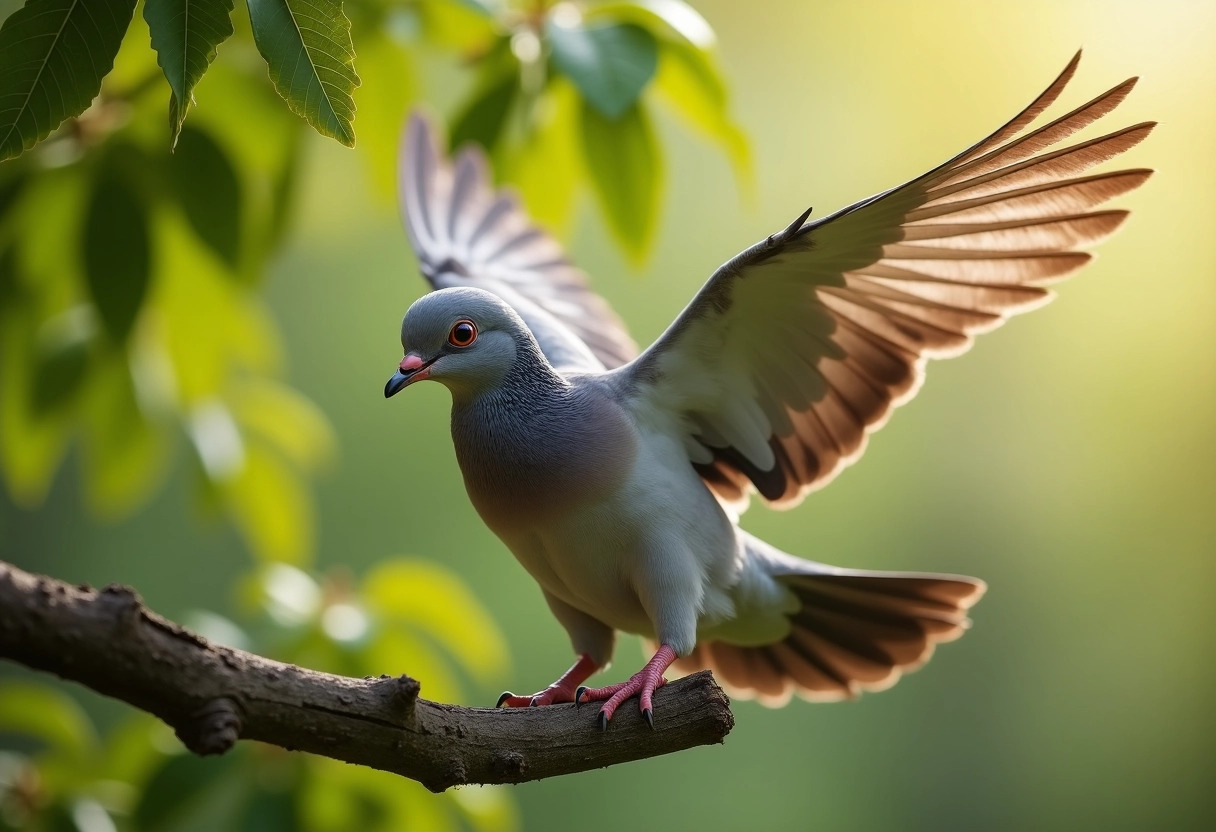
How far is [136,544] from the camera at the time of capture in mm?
5133

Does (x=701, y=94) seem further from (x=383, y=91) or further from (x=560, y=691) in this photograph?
(x=560, y=691)

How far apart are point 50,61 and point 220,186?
42.0 inches

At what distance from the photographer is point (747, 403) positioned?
6.50 ft

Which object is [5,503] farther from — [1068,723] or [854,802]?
[1068,723]

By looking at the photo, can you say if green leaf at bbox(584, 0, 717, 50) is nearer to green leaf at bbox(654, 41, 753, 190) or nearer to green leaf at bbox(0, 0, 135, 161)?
green leaf at bbox(654, 41, 753, 190)

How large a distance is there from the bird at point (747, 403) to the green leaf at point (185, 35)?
0.73 metres

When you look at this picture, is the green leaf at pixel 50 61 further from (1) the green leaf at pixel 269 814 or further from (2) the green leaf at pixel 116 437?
(1) the green leaf at pixel 269 814

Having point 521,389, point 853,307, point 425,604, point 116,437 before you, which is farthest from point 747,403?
point 116,437

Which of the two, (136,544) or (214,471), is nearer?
(214,471)

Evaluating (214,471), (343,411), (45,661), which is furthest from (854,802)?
(45,661)

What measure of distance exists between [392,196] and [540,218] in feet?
1.35

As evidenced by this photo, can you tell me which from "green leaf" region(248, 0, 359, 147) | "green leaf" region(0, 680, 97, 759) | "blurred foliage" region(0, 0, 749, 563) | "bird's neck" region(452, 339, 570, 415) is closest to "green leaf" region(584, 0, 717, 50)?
"blurred foliage" region(0, 0, 749, 563)

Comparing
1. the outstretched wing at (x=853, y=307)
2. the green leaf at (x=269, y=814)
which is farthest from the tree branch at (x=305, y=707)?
the green leaf at (x=269, y=814)

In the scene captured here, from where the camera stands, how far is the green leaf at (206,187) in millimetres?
2062
